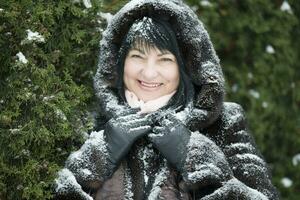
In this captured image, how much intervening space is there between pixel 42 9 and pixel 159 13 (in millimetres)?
517

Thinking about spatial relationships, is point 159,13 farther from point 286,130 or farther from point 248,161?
point 286,130

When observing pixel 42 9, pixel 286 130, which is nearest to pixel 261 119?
pixel 286 130

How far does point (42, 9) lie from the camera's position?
384 centimetres

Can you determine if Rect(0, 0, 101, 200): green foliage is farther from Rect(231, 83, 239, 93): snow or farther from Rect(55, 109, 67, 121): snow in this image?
Rect(231, 83, 239, 93): snow

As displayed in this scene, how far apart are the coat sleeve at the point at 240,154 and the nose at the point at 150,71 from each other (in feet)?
1.20

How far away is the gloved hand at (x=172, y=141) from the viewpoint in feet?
11.7

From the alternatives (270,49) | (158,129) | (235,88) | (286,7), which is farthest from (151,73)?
(286,7)

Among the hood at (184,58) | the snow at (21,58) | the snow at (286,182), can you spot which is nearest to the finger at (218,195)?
the hood at (184,58)

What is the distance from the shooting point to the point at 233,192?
360 centimetres

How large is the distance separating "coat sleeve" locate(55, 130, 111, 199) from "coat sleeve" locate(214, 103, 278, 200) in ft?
1.65

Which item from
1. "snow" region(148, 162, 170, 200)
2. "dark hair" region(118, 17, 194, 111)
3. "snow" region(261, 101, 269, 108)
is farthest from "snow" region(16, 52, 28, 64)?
"snow" region(261, 101, 269, 108)

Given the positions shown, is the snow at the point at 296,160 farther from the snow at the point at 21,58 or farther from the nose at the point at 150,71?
the snow at the point at 21,58

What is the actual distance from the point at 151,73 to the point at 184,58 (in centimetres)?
16

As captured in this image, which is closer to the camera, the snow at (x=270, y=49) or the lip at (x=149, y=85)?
the lip at (x=149, y=85)
